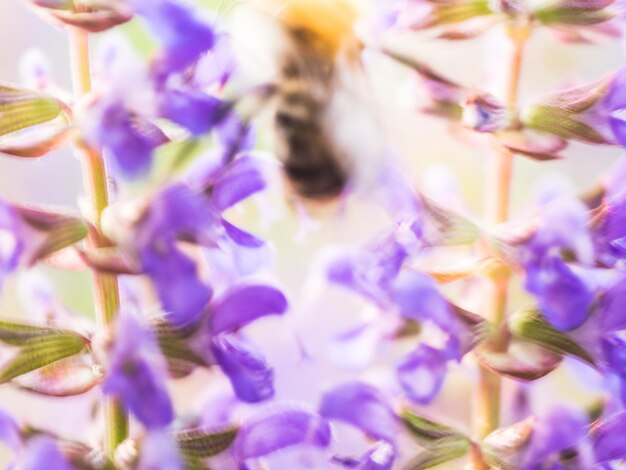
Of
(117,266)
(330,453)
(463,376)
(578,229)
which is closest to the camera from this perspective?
(117,266)

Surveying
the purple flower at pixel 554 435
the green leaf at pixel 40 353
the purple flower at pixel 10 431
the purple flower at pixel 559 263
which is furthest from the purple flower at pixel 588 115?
the purple flower at pixel 10 431

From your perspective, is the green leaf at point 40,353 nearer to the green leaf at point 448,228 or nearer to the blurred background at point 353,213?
the blurred background at point 353,213

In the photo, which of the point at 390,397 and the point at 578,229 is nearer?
the point at 578,229

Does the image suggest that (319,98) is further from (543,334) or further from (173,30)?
(543,334)

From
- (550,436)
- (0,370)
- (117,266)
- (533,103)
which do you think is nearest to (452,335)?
(550,436)

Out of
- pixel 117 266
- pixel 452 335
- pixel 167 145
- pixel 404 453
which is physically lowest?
pixel 404 453

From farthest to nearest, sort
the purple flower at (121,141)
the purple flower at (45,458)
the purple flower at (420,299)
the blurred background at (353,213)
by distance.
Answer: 1. the blurred background at (353,213)
2. the purple flower at (420,299)
3. the purple flower at (45,458)
4. the purple flower at (121,141)

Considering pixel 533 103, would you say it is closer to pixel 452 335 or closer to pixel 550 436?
pixel 452 335
